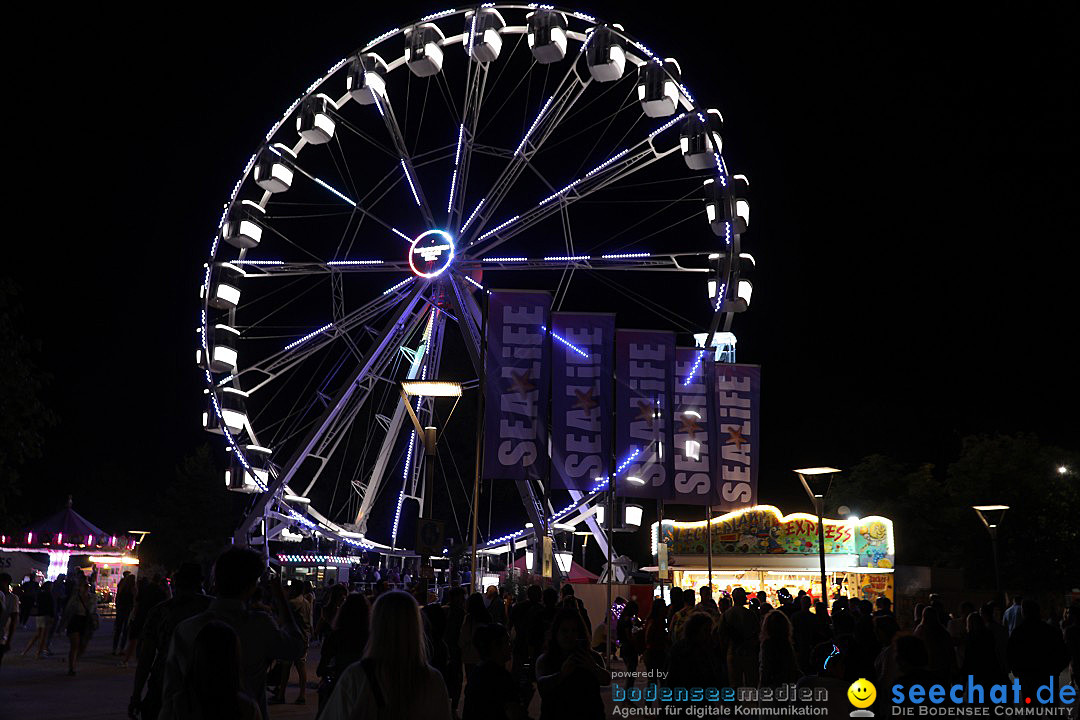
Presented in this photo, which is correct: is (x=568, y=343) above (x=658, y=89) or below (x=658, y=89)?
below

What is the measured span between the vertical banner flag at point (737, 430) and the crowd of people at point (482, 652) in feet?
22.2

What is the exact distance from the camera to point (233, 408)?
2825cm

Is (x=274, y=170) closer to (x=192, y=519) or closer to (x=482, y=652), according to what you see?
(x=482, y=652)

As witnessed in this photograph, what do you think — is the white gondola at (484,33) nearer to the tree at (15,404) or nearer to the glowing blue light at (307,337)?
the glowing blue light at (307,337)

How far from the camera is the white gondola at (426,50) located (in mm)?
26172

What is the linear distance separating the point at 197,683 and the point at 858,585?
1183 inches

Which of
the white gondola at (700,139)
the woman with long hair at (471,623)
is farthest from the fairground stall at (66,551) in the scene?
the woman with long hair at (471,623)

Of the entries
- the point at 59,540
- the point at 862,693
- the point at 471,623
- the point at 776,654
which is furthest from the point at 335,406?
the point at 862,693

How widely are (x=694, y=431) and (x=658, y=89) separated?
8.94 metres

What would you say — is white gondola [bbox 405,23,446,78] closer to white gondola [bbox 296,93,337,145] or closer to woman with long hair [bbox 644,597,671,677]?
white gondola [bbox 296,93,337,145]

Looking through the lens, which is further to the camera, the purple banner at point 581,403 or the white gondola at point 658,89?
the white gondola at point 658,89

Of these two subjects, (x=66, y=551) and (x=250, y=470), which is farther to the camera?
(x=66, y=551)

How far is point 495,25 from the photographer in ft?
84.9

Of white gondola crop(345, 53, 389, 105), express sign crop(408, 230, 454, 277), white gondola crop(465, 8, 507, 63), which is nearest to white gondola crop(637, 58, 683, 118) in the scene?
white gondola crop(465, 8, 507, 63)
